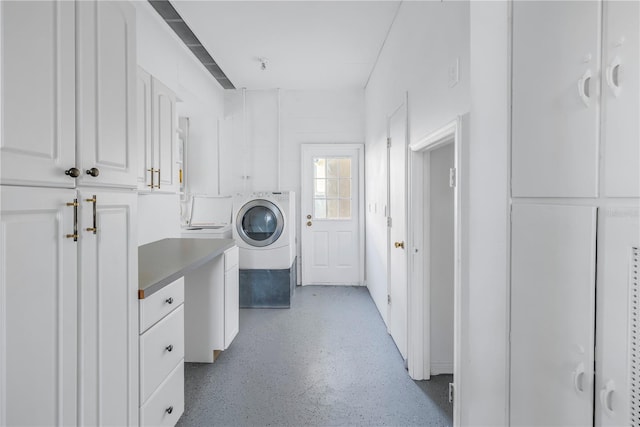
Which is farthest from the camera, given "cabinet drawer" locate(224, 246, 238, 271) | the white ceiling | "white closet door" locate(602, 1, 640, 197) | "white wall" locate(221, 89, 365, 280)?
"white wall" locate(221, 89, 365, 280)

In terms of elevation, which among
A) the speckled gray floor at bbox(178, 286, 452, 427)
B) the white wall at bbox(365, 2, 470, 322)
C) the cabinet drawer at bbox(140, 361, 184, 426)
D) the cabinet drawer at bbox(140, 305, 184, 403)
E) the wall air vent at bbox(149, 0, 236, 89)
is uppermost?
the wall air vent at bbox(149, 0, 236, 89)

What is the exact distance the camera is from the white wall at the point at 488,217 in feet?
4.62

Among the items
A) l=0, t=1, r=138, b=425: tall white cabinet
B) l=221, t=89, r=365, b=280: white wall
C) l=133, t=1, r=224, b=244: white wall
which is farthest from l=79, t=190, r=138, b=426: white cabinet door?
l=221, t=89, r=365, b=280: white wall

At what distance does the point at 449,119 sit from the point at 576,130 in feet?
2.71

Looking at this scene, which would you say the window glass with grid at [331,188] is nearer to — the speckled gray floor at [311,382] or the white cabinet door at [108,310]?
the speckled gray floor at [311,382]

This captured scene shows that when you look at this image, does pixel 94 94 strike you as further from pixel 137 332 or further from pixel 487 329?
pixel 487 329

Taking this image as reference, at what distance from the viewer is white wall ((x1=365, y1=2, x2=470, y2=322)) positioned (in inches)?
67.4

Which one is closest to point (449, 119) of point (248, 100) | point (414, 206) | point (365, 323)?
point (414, 206)

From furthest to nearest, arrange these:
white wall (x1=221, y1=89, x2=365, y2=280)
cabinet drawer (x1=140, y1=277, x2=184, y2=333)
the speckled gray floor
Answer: white wall (x1=221, y1=89, x2=365, y2=280) < the speckled gray floor < cabinet drawer (x1=140, y1=277, x2=184, y2=333)

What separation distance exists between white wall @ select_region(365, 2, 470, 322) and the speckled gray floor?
65 cm

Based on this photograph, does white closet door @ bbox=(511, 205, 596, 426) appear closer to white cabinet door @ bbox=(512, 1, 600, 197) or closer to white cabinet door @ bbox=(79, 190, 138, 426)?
white cabinet door @ bbox=(512, 1, 600, 197)

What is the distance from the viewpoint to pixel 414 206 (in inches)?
94.6

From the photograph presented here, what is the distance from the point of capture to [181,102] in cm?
396

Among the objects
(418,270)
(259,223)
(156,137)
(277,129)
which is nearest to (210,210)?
(259,223)
